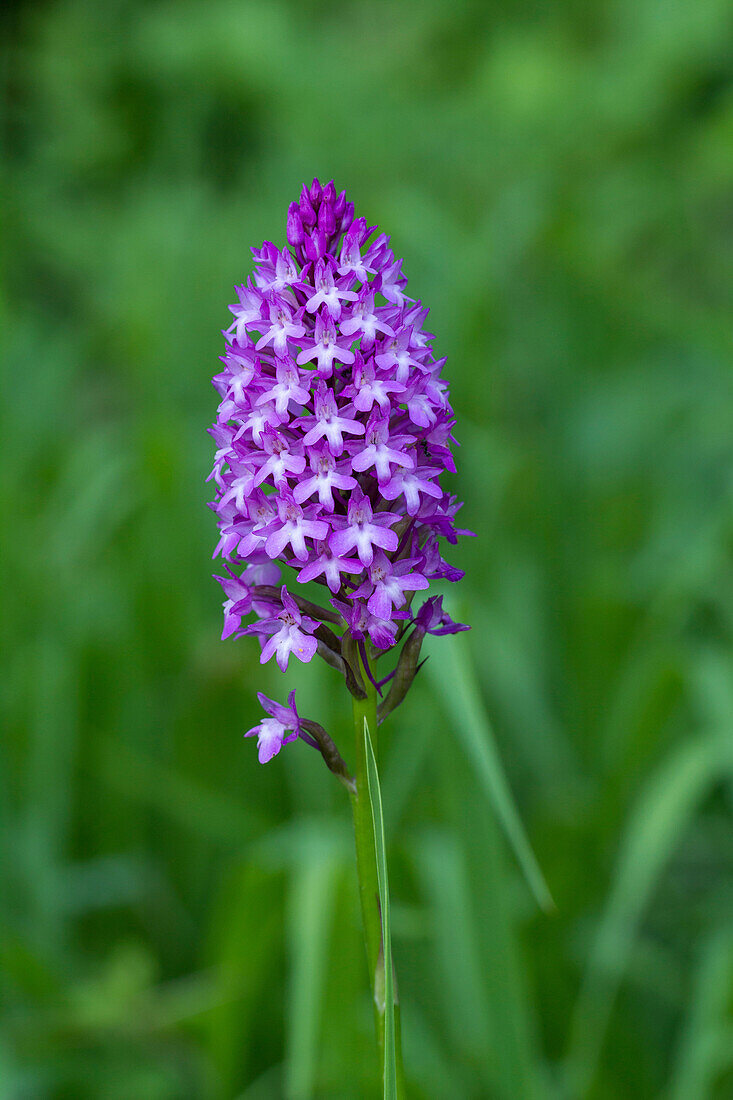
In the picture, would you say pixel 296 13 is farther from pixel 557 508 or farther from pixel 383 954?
pixel 383 954

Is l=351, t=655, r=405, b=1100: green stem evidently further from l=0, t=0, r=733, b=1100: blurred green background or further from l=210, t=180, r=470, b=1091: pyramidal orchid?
l=0, t=0, r=733, b=1100: blurred green background

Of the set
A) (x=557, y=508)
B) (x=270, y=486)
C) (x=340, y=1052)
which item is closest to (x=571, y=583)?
(x=557, y=508)

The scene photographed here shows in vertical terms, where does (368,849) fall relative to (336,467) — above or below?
below

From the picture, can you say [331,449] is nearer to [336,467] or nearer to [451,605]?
[336,467]

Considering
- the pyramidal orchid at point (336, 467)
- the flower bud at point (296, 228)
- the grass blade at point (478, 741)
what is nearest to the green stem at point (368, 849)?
the pyramidal orchid at point (336, 467)

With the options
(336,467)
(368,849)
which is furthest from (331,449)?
(368,849)

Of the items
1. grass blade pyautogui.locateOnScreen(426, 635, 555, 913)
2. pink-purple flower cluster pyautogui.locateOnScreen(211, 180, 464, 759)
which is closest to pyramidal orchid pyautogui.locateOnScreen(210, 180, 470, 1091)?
pink-purple flower cluster pyautogui.locateOnScreen(211, 180, 464, 759)
